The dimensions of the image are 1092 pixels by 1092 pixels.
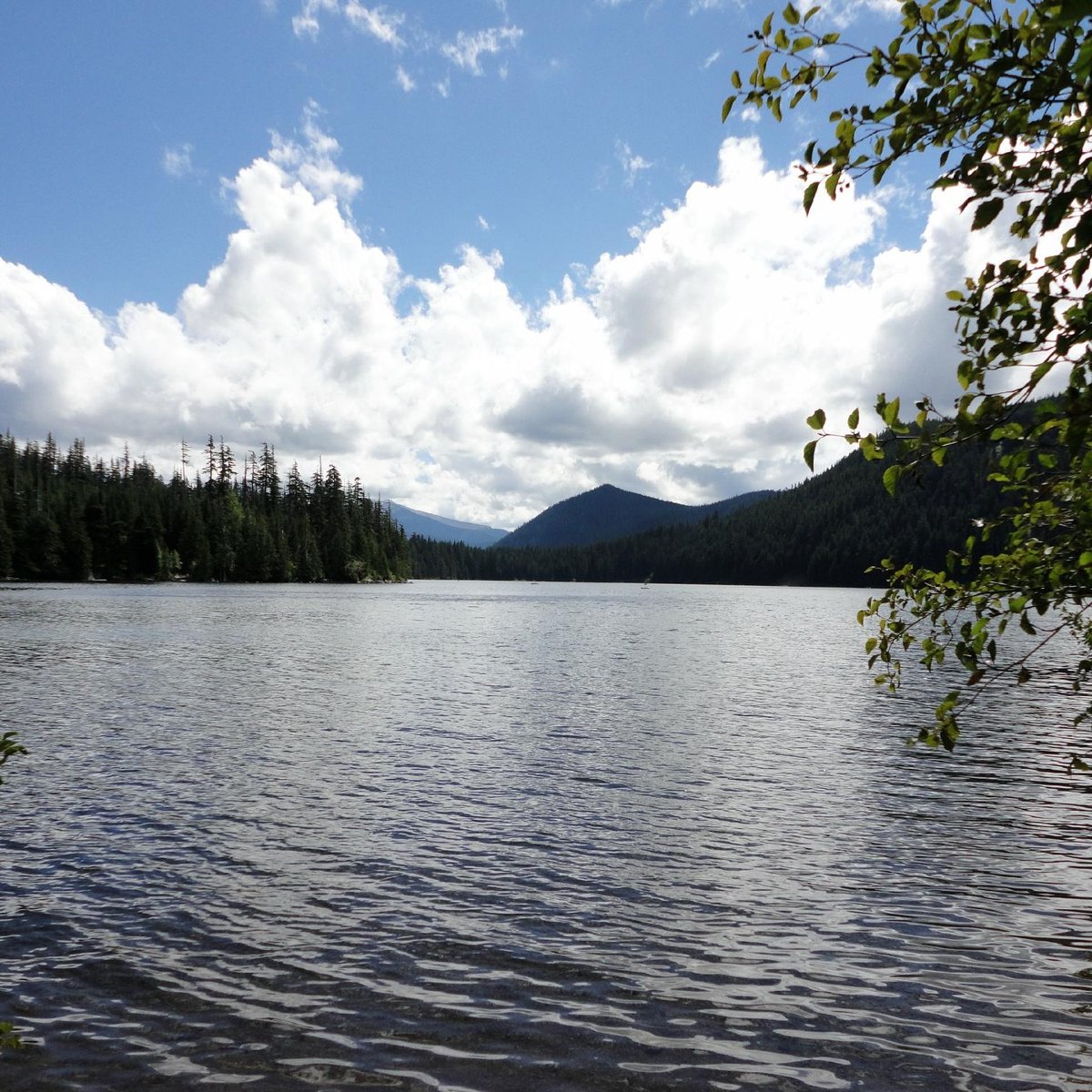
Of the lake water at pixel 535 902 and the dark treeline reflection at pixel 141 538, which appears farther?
the dark treeline reflection at pixel 141 538

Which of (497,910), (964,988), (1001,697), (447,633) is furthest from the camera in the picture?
(447,633)

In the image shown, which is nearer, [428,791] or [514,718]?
[428,791]

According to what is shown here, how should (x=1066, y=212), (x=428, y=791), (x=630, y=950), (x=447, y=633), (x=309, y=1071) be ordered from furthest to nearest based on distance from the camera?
(x=447, y=633) < (x=428, y=791) < (x=630, y=950) < (x=309, y=1071) < (x=1066, y=212)

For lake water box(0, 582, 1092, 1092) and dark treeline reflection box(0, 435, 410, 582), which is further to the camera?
dark treeline reflection box(0, 435, 410, 582)

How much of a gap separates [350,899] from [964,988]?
27.5 ft

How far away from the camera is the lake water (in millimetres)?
8523

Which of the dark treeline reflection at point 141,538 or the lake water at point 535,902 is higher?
the dark treeline reflection at point 141,538

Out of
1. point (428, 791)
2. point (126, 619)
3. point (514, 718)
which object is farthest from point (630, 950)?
point (126, 619)

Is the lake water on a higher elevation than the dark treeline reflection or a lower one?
lower

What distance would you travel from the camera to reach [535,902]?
41.1 ft

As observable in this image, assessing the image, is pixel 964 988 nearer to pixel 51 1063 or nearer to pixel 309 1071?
pixel 309 1071

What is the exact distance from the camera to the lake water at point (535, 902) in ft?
28.0

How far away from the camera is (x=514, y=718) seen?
28562mm

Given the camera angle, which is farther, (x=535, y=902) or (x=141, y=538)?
(x=141, y=538)
